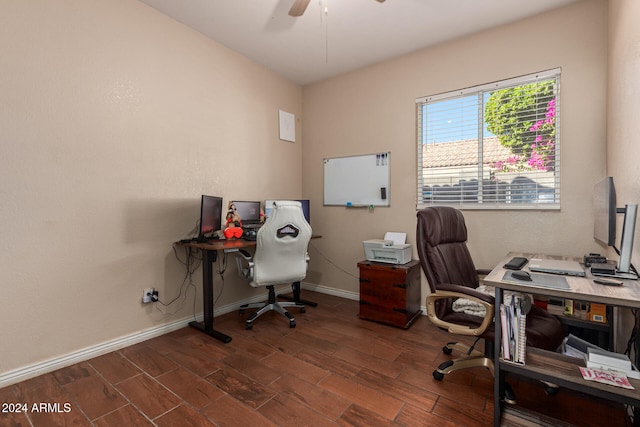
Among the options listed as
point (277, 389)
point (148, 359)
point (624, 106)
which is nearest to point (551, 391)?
point (277, 389)

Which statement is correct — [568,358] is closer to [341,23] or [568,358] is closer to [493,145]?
[493,145]

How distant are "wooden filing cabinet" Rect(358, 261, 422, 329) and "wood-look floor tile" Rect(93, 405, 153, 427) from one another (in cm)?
200

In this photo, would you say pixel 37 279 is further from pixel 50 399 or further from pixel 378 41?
pixel 378 41

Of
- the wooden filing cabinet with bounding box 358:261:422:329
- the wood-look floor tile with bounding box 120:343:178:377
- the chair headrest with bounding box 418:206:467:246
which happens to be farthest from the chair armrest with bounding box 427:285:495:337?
the wood-look floor tile with bounding box 120:343:178:377

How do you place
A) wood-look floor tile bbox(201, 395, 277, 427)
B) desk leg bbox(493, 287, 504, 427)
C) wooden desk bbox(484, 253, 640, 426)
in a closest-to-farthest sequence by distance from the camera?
wooden desk bbox(484, 253, 640, 426) < desk leg bbox(493, 287, 504, 427) < wood-look floor tile bbox(201, 395, 277, 427)

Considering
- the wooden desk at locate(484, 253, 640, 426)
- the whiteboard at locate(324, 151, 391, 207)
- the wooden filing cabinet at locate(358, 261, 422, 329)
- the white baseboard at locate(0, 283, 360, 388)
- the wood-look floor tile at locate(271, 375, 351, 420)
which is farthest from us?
the whiteboard at locate(324, 151, 391, 207)

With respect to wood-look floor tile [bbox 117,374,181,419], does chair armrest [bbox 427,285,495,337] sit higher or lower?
higher

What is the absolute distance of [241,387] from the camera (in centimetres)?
186

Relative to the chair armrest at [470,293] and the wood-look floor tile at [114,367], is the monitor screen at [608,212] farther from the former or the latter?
the wood-look floor tile at [114,367]

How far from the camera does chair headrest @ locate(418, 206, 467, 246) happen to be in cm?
198

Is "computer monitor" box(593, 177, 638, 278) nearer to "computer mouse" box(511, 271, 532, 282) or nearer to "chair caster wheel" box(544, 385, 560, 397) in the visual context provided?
"computer mouse" box(511, 271, 532, 282)

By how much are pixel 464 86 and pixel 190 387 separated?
3417 millimetres

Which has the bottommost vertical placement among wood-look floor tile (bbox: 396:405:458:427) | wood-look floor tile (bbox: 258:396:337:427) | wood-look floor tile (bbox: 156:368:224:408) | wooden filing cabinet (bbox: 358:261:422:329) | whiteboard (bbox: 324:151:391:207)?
wood-look floor tile (bbox: 258:396:337:427)

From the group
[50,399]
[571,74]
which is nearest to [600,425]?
[571,74]
